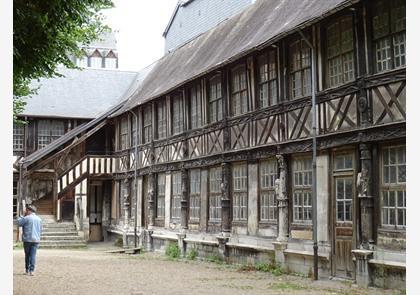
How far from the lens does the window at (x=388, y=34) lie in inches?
440

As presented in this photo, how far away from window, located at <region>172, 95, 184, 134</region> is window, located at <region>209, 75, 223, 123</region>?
231cm

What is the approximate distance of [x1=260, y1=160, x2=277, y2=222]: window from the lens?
15469 mm

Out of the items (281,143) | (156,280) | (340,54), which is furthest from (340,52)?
(156,280)

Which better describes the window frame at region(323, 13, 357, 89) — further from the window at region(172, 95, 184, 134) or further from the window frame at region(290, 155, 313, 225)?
the window at region(172, 95, 184, 134)

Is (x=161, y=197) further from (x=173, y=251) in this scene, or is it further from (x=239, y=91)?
(x=239, y=91)

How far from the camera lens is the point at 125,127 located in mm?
28297

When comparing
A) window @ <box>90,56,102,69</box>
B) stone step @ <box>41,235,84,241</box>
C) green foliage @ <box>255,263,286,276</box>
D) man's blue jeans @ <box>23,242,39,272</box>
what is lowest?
stone step @ <box>41,235,84,241</box>

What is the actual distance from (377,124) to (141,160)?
15401 mm

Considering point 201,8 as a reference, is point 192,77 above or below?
below

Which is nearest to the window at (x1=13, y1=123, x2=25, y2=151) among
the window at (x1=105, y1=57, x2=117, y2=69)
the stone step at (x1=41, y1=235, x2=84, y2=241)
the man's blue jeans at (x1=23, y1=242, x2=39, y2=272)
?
the stone step at (x1=41, y1=235, x2=84, y2=241)

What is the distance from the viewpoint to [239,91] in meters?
17.6
